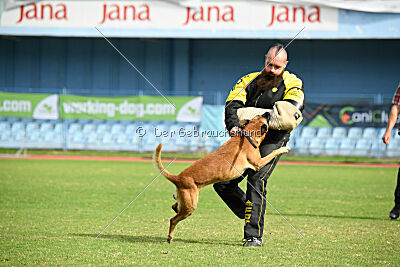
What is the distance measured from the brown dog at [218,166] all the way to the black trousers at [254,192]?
177mm

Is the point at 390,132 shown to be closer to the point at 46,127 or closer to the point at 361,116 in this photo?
the point at 361,116

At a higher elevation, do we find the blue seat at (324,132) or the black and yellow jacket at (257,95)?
the black and yellow jacket at (257,95)

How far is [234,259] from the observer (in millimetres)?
5426

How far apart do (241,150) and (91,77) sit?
2349 cm

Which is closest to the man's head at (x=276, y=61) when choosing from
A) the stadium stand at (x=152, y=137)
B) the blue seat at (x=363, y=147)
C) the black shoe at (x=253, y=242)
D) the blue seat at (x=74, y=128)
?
the black shoe at (x=253, y=242)

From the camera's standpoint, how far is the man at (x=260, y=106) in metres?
6.23

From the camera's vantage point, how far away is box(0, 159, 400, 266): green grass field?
5539 mm

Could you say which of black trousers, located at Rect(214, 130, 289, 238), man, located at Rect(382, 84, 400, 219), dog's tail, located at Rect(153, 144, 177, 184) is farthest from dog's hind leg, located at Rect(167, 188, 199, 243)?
man, located at Rect(382, 84, 400, 219)

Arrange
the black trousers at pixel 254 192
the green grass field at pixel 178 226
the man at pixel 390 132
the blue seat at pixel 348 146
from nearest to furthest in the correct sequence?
the green grass field at pixel 178 226 < the black trousers at pixel 254 192 < the man at pixel 390 132 < the blue seat at pixel 348 146

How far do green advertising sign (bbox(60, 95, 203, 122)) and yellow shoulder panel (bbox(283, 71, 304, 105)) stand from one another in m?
16.0

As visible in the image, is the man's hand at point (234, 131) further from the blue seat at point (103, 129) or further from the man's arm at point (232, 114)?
the blue seat at point (103, 129)

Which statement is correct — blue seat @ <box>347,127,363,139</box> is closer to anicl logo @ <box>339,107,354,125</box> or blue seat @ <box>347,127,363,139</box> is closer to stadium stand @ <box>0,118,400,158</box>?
stadium stand @ <box>0,118,400,158</box>

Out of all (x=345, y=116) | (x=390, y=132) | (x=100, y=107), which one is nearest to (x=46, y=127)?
(x=100, y=107)

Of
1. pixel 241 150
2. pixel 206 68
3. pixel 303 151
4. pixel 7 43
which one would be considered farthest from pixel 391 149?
pixel 7 43
